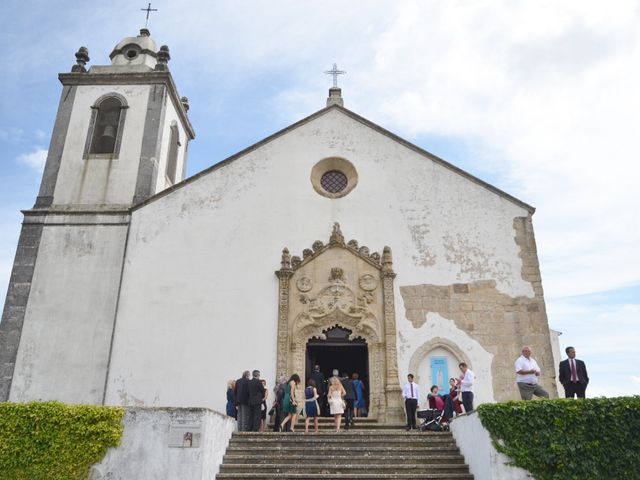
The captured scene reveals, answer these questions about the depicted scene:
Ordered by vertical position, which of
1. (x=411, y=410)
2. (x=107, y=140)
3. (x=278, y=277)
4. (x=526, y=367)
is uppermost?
(x=107, y=140)

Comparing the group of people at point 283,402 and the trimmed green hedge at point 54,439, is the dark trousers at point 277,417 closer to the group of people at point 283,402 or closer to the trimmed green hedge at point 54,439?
the group of people at point 283,402

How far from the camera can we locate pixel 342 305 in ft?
50.5

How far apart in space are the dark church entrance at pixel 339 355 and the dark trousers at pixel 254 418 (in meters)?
3.07

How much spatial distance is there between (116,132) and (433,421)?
13913 mm

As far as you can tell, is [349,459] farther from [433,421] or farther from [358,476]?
[433,421]

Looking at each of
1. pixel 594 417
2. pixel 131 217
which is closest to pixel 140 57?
pixel 131 217

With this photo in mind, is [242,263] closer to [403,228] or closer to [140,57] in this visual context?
[403,228]

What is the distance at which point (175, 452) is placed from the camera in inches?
370

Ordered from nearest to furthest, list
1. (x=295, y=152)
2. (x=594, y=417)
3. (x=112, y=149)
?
1. (x=594, y=417)
2. (x=295, y=152)
3. (x=112, y=149)

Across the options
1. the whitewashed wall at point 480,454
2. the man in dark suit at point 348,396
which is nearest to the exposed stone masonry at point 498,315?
the man in dark suit at point 348,396

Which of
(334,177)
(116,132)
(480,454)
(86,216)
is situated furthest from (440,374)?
(116,132)

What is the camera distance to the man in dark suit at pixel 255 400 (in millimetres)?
12039

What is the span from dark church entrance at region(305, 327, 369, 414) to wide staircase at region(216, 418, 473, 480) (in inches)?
156

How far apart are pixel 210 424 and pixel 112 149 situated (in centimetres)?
1229
